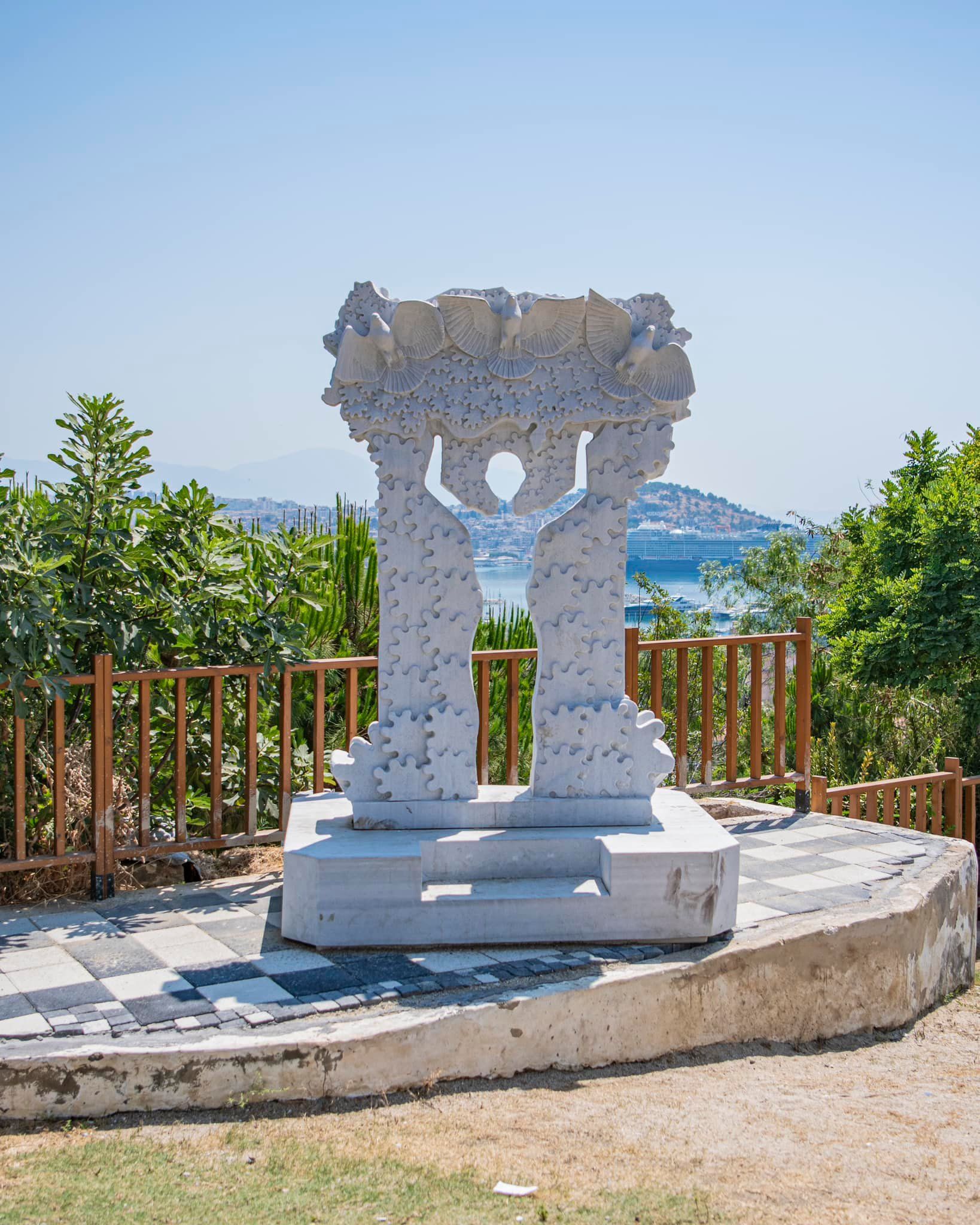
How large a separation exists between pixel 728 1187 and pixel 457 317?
366cm

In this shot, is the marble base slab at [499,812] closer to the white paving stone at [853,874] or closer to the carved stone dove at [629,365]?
the white paving stone at [853,874]

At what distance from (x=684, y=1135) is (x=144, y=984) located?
209cm

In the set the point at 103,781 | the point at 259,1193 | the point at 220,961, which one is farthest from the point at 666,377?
the point at 259,1193

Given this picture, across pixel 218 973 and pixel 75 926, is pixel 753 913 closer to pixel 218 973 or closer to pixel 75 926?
pixel 218 973

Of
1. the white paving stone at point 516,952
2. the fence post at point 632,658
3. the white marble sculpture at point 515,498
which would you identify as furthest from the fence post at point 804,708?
the white paving stone at point 516,952

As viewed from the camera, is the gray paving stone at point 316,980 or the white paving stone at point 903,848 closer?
the gray paving stone at point 316,980

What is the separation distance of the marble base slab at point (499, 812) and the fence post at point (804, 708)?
247cm

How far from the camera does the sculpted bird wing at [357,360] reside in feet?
17.4

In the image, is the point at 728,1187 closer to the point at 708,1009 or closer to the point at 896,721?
the point at 708,1009

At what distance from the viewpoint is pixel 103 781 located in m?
5.73

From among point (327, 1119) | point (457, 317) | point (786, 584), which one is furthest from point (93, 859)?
point (786, 584)

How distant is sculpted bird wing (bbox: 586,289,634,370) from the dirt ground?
3092 millimetres

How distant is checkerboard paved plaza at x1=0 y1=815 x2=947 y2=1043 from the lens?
420cm

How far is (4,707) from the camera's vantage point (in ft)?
18.6
